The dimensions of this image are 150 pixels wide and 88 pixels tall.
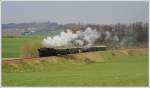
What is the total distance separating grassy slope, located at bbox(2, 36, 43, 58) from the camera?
273 cm

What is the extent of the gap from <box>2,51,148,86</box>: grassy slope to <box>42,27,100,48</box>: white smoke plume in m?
0.10

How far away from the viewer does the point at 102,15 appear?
2711 millimetres

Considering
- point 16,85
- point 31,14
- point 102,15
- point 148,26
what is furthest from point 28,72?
point 148,26

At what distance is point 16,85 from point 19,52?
0.58ft

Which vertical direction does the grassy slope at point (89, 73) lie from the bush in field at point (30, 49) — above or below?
below

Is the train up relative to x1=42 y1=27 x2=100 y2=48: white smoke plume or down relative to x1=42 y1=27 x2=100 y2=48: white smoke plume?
down

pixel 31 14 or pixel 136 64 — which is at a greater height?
pixel 31 14

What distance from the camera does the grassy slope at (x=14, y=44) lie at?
107 inches

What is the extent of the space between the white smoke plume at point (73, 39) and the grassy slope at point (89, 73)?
0.32ft

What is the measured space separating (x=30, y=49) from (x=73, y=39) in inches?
9.3

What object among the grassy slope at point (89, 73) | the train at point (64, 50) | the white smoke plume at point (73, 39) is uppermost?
the white smoke plume at point (73, 39)

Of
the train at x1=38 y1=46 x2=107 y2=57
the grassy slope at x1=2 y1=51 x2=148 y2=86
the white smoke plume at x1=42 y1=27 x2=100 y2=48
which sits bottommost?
the grassy slope at x1=2 y1=51 x2=148 y2=86

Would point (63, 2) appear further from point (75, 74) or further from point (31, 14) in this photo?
point (75, 74)

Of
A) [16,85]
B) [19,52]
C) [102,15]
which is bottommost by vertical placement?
[16,85]
